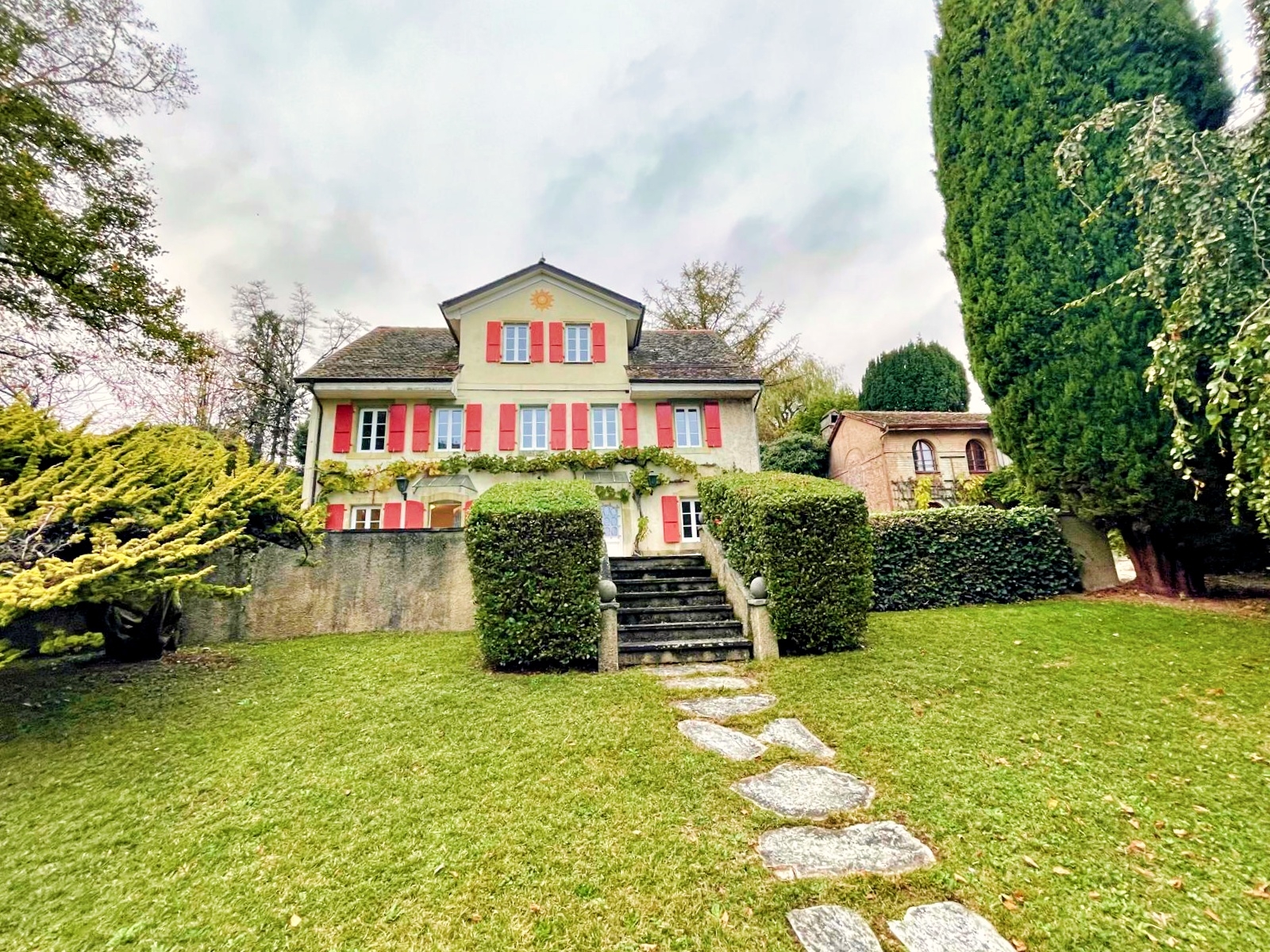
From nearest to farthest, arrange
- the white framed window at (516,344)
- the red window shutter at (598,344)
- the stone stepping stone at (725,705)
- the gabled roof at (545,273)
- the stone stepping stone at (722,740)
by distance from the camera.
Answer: the stone stepping stone at (722,740)
the stone stepping stone at (725,705)
the gabled roof at (545,273)
the white framed window at (516,344)
the red window shutter at (598,344)

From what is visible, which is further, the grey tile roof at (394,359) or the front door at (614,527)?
the front door at (614,527)

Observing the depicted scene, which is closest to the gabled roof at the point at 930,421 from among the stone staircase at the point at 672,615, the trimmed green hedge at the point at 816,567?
the stone staircase at the point at 672,615

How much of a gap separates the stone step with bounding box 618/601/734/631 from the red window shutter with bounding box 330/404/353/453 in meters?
10.1

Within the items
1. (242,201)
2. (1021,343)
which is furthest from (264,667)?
(1021,343)

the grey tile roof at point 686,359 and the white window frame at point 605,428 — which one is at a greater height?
the grey tile roof at point 686,359

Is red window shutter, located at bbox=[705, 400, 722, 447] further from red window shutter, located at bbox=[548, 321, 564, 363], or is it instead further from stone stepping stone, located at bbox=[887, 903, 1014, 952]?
stone stepping stone, located at bbox=[887, 903, 1014, 952]

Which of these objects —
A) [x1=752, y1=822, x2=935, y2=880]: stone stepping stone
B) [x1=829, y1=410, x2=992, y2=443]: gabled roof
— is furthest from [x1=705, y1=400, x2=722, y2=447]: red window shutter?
[x1=752, y1=822, x2=935, y2=880]: stone stepping stone

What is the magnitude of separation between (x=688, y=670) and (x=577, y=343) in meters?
11.3

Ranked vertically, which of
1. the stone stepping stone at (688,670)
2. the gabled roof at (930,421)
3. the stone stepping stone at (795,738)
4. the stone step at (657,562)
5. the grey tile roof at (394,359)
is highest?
the grey tile roof at (394,359)

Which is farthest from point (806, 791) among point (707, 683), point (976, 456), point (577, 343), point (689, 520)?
point (976, 456)

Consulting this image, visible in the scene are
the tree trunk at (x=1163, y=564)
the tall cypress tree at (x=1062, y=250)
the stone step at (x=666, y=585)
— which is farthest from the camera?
the tree trunk at (x=1163, y=564)

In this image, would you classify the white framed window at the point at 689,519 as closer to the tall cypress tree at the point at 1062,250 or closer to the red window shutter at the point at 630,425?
the red window shutter at the point at 630,425

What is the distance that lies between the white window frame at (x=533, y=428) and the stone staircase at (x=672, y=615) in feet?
21.1

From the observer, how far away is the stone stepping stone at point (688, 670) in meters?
5.68
